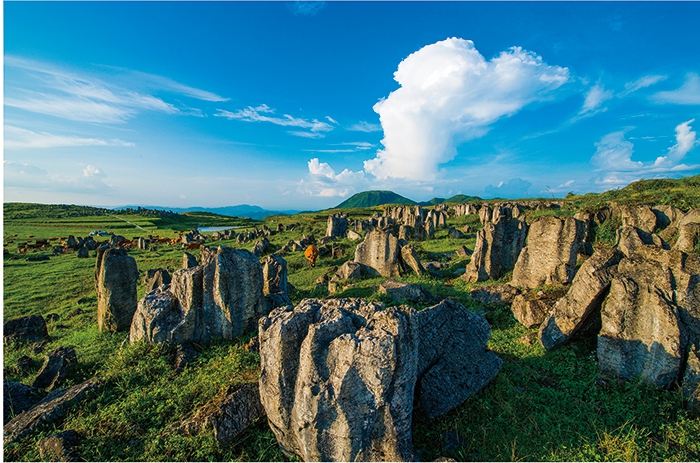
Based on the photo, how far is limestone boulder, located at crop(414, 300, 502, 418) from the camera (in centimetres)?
726

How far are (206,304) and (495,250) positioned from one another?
1662 cm

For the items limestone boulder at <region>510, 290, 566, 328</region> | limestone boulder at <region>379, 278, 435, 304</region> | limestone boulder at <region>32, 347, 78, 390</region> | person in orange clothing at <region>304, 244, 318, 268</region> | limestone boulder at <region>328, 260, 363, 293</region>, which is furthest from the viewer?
person in orange clothing at <region>304, 244, 318, 268</region>

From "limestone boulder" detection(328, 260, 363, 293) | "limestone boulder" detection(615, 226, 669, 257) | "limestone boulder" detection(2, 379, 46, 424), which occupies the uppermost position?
"limestone boulder" detection(615, 226, 669, 257)

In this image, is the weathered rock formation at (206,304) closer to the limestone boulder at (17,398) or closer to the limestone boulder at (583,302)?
the limestone boulder at (17,398)

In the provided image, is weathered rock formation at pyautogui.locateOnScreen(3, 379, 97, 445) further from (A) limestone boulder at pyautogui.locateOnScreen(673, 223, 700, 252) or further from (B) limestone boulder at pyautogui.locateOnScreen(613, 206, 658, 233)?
(B) limestone boulder at pyautogui.locateOnScreen(613, 206, 658, 233)

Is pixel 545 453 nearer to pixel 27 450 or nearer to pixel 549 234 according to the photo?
pixel 27 450

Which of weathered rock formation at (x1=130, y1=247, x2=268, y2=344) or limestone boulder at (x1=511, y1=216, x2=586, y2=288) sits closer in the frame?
weathered rock formation at (x1=130, y1=247, x2=268, y2=344)

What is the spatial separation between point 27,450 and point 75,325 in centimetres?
1240

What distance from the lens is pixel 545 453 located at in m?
6.28

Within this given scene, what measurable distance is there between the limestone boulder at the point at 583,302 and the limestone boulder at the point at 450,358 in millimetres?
2978

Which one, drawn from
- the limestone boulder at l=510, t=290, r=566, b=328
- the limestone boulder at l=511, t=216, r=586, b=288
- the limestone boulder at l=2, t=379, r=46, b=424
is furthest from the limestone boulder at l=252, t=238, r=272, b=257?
the limestone boulder at l=510, t=290, r=566, b=328

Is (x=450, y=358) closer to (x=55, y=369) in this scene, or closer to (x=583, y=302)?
(x=583, y=302)

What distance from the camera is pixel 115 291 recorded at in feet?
46.5

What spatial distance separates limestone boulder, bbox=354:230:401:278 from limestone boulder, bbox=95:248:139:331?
47.2ft
